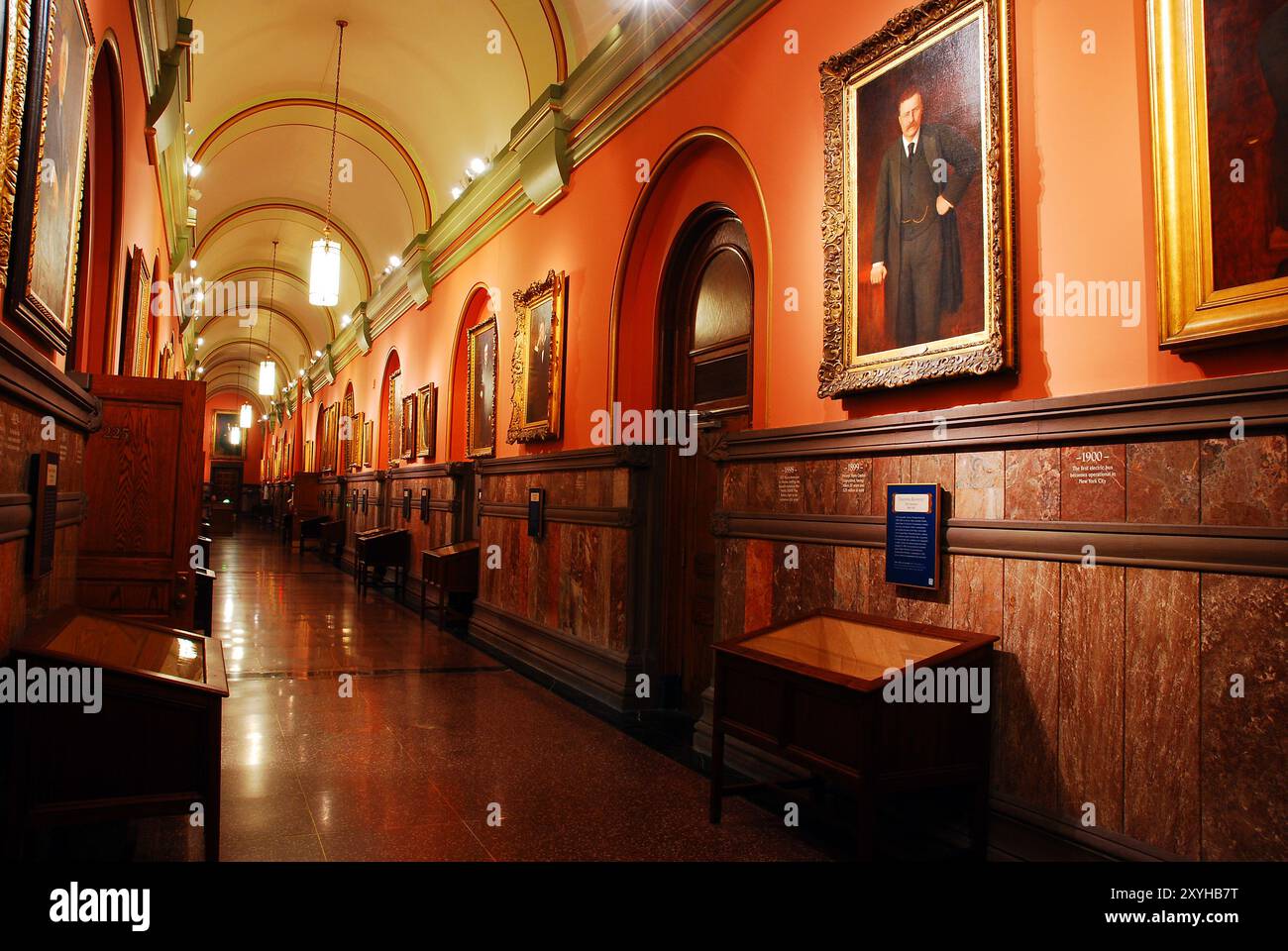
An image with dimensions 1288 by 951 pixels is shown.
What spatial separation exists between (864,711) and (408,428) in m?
12.1

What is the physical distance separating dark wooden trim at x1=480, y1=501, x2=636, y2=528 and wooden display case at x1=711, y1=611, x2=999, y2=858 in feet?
8.97

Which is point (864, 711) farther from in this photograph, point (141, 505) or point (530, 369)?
point (530, 369)

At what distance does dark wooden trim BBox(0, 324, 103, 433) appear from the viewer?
2.85 m

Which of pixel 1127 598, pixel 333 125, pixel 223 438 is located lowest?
pixel 1127 598

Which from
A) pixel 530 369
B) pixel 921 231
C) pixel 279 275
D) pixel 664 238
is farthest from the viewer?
pixel 279 275

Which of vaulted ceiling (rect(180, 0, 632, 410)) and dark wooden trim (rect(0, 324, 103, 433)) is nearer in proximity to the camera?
dark wooden trim (rect(0, 324, 103, 433))

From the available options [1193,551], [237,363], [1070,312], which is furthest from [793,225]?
[237,363]

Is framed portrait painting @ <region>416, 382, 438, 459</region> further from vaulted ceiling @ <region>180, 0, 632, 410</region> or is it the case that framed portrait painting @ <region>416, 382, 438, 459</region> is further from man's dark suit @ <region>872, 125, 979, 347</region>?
man's dark suit @ <region>872, 125, 979, 347</region>

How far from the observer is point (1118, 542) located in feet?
9.97

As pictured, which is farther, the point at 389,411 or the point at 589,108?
the point at 389,411

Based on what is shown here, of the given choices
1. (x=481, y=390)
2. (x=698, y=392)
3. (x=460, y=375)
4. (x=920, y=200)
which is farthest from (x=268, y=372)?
(x=920, y=200)

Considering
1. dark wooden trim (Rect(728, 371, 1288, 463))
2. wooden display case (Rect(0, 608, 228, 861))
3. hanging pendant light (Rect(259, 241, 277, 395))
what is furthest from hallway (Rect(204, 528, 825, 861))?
hanging pendant light (Rect(259, 241, 277, 395))

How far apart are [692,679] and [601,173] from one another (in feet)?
14.2

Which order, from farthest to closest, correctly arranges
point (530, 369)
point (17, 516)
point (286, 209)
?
point (286, 209) → point (530, 369) → point (17, 516)
